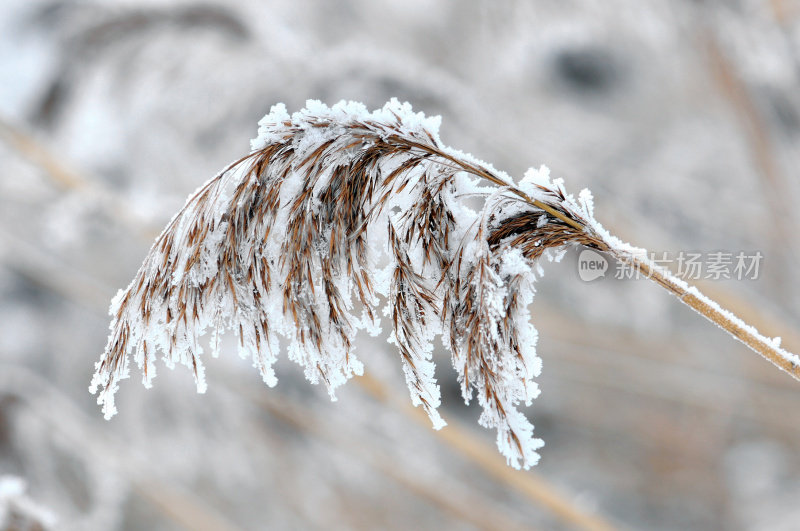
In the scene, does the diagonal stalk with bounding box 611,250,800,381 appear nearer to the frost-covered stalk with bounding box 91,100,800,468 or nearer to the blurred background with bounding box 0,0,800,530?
the frost-covered stalk with bounding box 91,100,800,468

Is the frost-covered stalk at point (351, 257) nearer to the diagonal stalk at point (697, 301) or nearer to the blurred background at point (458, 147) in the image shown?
the diagonal stalk at point (697, 301)

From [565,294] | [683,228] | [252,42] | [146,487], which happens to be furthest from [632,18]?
[146,487]

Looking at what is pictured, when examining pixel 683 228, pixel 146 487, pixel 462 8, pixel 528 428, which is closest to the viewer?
pixel 528 428

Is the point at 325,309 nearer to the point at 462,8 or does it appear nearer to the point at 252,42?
the point at 252,42

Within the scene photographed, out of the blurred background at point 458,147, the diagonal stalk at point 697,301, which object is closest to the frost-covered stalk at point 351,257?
the diagonal stalk at point 697,301

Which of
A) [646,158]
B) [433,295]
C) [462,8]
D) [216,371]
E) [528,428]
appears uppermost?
[462,8]

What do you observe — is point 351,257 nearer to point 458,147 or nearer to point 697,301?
point 697,301
